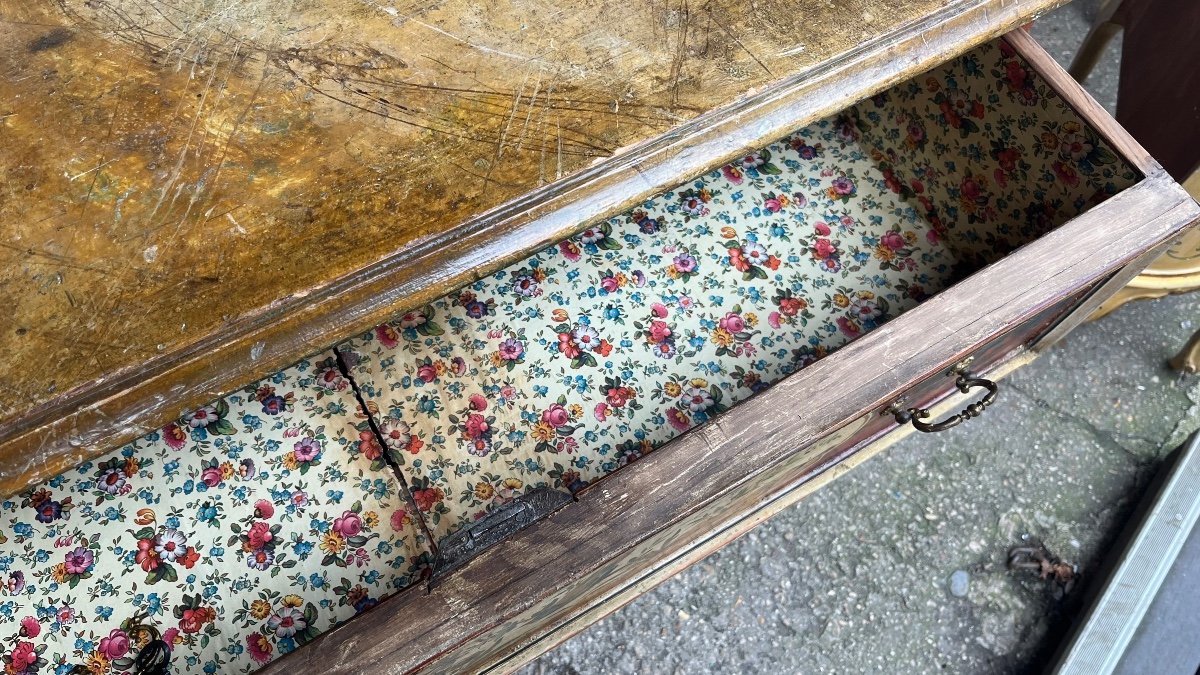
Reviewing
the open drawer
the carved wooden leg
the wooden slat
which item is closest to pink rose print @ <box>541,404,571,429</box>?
the open drawer

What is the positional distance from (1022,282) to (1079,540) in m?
0.85

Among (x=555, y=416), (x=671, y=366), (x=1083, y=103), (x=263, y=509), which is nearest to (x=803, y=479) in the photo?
(x=671, y=366)

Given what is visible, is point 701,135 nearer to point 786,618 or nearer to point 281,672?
point 281,672

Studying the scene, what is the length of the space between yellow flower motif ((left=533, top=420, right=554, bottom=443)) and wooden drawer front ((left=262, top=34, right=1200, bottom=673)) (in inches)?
2.9

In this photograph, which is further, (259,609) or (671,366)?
(671,366)

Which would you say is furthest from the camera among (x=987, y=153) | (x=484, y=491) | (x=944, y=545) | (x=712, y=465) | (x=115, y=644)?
(x=944, y=545)

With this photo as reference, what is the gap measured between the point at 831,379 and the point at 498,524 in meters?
0.41

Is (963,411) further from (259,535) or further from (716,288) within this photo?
(259,535)

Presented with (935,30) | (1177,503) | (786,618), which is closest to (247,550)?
(786,618)

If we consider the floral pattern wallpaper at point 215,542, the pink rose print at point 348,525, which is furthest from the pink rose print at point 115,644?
the pink rose print at point 348,525

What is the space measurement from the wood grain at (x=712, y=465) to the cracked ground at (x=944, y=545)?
53 cm

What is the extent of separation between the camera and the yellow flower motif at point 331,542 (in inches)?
40.2

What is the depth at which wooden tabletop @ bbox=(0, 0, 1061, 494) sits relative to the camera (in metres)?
0.79

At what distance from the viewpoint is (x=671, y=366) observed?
1.15 metres
